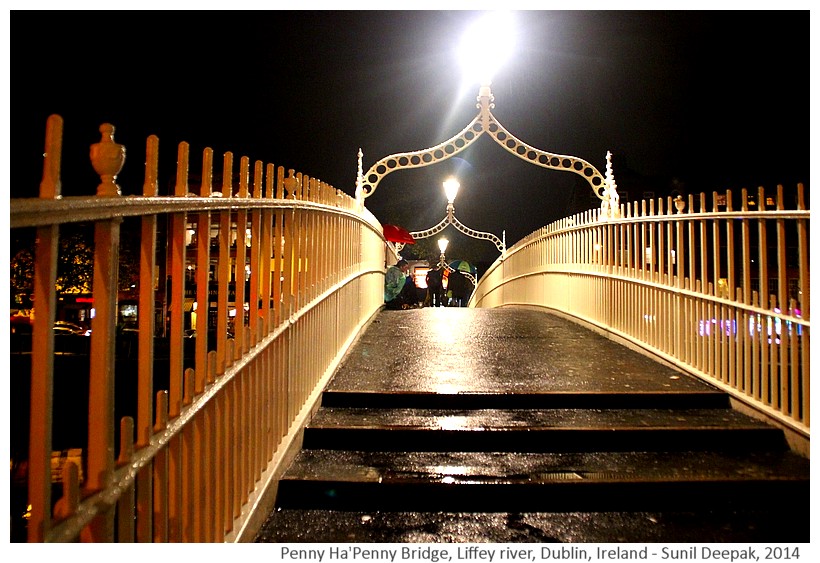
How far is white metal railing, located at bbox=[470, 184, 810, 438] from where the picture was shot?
422cm

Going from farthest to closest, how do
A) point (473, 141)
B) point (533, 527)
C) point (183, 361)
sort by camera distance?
point (473, 141) < point (533, 527) < point (183, 361)

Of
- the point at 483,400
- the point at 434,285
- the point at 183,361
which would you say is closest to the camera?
the point at 183,361

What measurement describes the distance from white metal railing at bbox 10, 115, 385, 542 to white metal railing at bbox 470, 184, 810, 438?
3.29 metres

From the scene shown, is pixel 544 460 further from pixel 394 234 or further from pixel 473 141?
pixel 394 234

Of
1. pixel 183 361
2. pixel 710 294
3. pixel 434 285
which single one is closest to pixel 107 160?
pixel 183 361

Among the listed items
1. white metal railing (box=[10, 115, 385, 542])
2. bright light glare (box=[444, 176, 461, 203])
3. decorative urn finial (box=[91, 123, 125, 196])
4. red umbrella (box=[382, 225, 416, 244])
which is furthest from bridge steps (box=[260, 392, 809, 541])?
bright light glare (box=[444, 176, 461, 203])

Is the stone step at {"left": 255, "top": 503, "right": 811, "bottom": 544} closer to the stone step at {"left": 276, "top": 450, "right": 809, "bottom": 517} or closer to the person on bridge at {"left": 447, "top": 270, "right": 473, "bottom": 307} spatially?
the stone step at {"left": 276, "top": 450, "right": 809, "bottom": 517}

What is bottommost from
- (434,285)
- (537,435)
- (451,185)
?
(537,435)

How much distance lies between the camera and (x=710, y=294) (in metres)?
5.25

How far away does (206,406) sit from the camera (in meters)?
2.62

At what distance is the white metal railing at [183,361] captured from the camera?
5.19 ft

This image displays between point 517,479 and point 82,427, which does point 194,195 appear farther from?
→ point 82,427

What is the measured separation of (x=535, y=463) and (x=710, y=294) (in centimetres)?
250

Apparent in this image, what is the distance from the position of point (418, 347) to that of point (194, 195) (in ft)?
15.3
